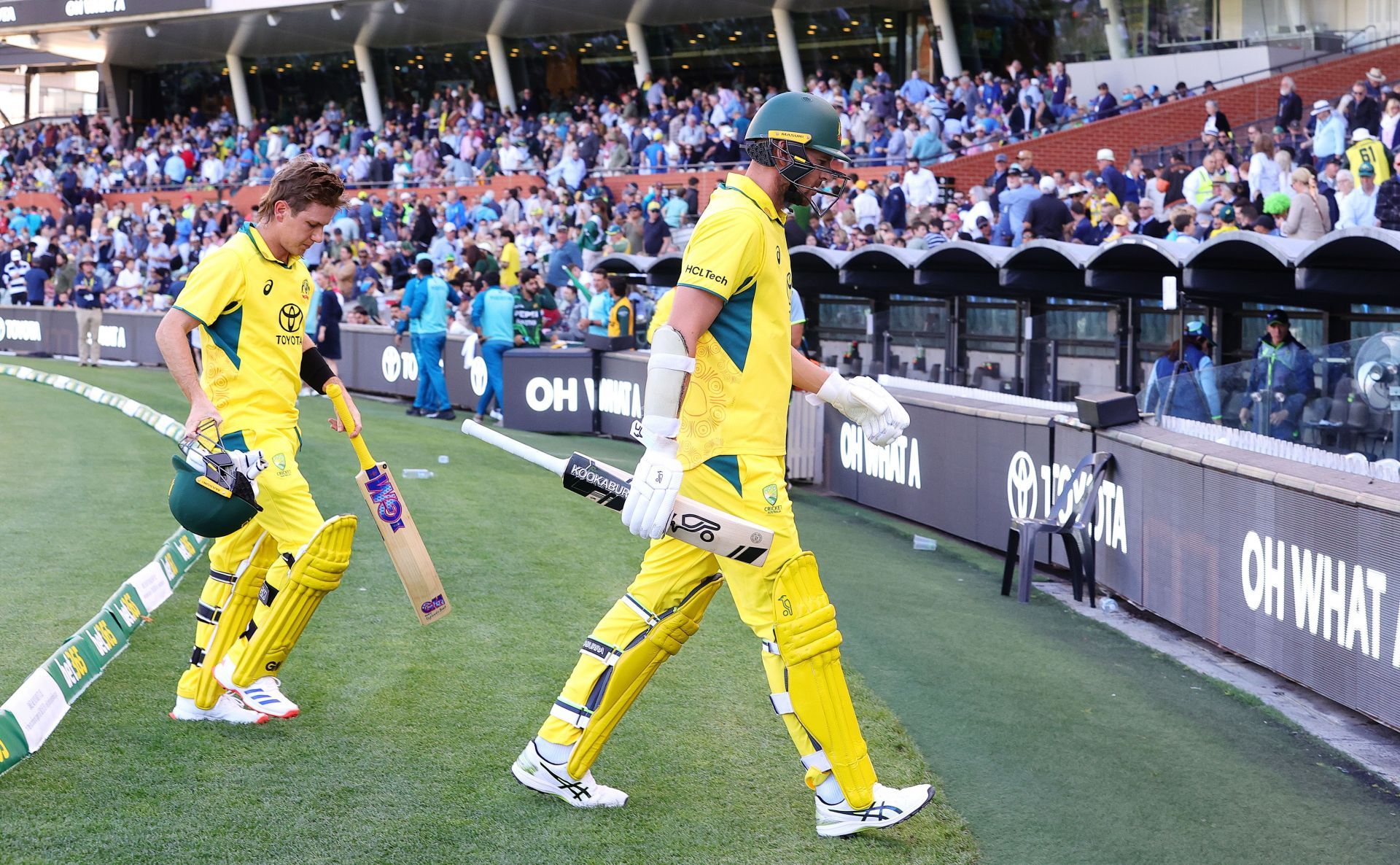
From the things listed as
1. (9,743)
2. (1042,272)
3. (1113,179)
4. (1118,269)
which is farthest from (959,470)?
(1113,179)

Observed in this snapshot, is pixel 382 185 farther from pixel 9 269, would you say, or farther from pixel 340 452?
pixel 340 452

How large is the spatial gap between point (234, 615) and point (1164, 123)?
22.0 meters

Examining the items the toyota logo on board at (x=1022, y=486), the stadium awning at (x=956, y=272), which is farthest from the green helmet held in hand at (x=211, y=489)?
the stadium awning at (x=956, y=272)

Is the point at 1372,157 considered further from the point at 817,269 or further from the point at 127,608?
the point at 127,608

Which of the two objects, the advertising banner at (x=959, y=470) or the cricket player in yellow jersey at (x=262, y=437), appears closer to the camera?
the cricket player in yellow jersey at (x=262, y=437)

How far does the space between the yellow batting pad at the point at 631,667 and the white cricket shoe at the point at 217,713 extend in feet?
5.11

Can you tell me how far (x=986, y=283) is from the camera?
49.7 ft

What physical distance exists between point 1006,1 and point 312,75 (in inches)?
962

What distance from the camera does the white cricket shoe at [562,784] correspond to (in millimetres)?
4621

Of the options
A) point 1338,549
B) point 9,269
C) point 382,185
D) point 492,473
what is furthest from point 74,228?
point 1338,549

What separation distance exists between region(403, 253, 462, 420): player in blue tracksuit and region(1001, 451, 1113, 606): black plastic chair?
10674 millimetres

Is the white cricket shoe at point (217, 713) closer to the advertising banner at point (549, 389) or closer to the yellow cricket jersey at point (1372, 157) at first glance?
the advertising banner at point (549, 389)

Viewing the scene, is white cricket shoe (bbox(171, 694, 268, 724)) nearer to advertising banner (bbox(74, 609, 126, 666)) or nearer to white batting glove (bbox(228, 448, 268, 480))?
advertising banner (bbox(74, 609, 126, 666))

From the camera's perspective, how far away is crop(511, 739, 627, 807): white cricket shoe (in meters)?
4.62
